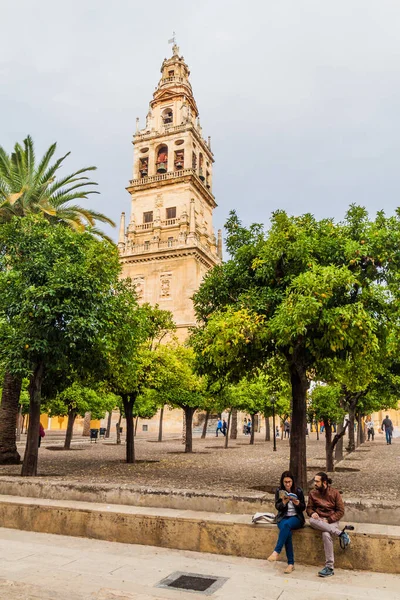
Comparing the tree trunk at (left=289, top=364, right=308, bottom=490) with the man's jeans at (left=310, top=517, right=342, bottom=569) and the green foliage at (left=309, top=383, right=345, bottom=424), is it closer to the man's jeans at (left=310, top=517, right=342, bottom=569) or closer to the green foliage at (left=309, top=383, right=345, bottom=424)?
the man's jeans at (left=310, top=517, right=342, bottom=569)

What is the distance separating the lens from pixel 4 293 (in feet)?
39.0

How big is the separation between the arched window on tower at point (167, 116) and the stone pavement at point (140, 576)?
187 ft

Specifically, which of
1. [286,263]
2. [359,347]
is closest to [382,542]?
[359,347]

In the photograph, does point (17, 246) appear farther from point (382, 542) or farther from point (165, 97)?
point (165, 97)

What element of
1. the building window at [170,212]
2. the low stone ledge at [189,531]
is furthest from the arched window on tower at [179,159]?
the low stone ledge at [189,531]

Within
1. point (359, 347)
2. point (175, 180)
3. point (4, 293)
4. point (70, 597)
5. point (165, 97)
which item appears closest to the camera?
point (70, 597)

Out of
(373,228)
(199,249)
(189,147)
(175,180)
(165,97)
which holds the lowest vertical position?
(373,228)

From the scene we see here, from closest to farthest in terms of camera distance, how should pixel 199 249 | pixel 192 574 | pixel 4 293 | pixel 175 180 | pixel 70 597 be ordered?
1. pixel 70 597
2. pixel 192 574
3. pixel 4 293
4. pixel 199 249
5. pixel 175 180

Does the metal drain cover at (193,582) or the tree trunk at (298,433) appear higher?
the tree trunk at (298,433)

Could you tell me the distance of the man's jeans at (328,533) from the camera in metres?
6.40

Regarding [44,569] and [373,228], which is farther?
[373,228]

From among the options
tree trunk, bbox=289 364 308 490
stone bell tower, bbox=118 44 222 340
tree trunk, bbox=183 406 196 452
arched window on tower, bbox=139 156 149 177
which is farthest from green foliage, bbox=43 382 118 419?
arched window on tower, bbox=139 156 149 177

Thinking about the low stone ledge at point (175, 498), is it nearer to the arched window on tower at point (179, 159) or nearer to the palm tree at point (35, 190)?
the palm tree at point (35, 190)

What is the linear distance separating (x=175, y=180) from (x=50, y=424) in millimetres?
30305
